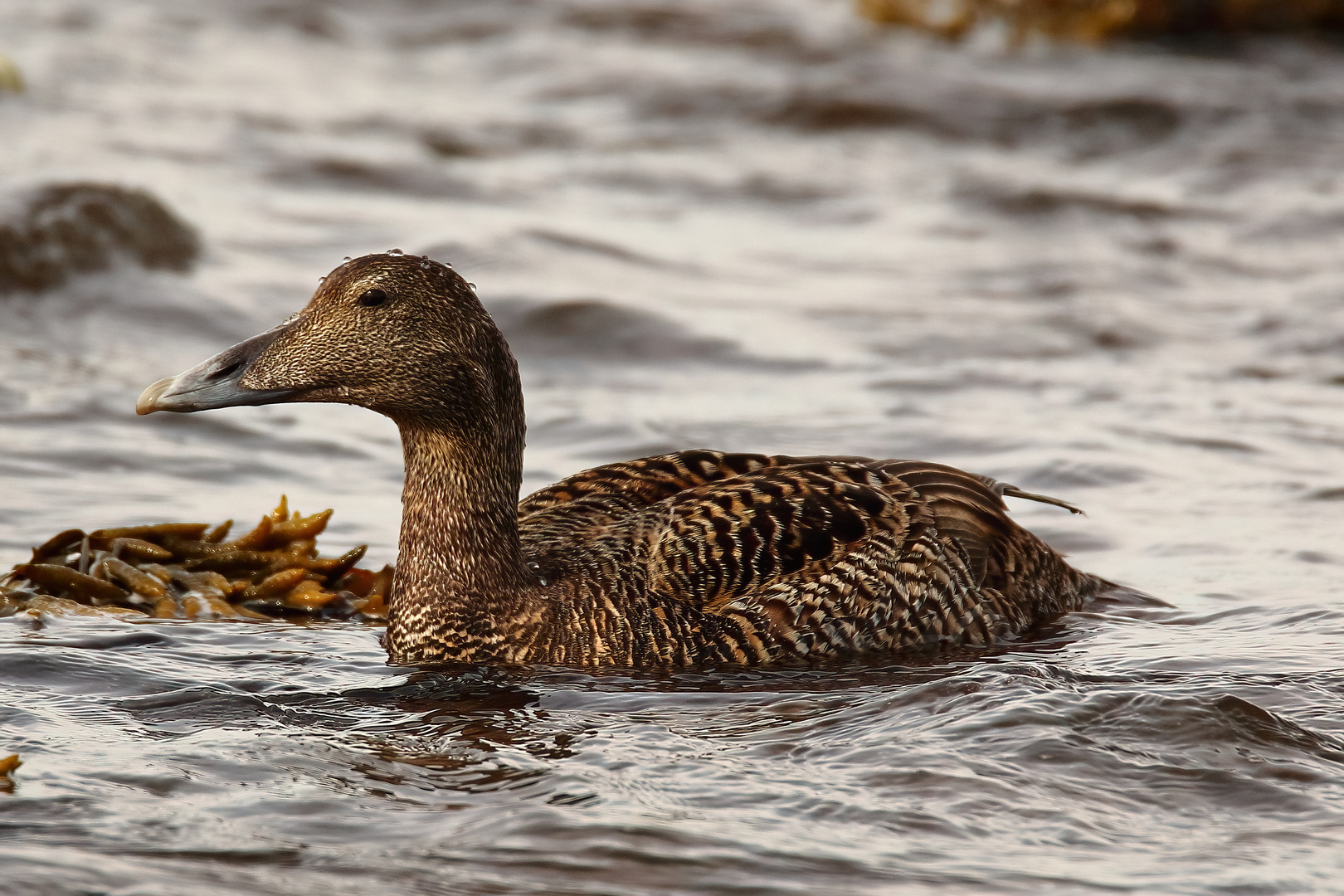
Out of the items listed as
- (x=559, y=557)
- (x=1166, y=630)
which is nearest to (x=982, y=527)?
(x=1166, y=630)

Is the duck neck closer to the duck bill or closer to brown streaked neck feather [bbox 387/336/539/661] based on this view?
brown streaked neck feather [bbox 387/336/539/661]

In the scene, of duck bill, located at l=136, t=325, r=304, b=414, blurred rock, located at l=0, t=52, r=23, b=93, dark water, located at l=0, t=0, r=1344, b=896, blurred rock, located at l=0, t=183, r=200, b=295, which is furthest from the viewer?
blurred rock, located at l=0, t=52, r=23, b=93

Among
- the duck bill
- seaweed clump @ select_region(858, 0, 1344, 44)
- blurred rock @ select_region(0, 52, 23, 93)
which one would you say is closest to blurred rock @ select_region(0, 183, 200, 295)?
blurred rock @ select_region(0, 52, 23, 93)

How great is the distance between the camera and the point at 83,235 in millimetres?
11477

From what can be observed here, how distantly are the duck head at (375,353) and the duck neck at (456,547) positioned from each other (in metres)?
0.15

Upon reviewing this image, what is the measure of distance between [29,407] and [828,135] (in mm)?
8928

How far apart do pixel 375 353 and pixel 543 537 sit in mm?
861

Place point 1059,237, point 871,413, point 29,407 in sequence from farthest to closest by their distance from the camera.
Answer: point 1059,237
point 871,413
point 29,407

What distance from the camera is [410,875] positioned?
14.3 ft

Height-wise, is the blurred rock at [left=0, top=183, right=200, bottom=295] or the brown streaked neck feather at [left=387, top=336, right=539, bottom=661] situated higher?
the blurred rock at [left=0, top=183, right=200, bottom=295]

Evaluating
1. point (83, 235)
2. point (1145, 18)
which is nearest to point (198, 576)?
point (83, 235)

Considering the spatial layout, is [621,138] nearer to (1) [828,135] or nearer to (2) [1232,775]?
(1) [828,135]

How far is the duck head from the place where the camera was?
5.73 m

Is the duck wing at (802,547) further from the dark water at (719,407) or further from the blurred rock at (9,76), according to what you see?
the blurred rock at (9,76)
